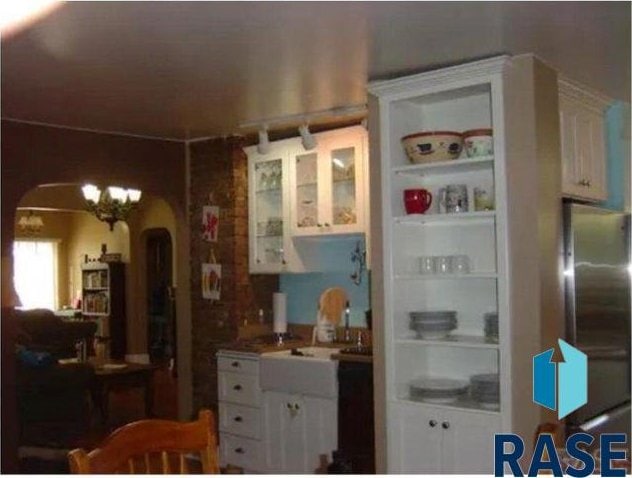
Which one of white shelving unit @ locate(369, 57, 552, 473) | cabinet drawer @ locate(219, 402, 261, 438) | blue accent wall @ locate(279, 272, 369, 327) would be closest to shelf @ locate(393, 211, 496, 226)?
white shelving unit @ locate(369, 57, 552, 473)

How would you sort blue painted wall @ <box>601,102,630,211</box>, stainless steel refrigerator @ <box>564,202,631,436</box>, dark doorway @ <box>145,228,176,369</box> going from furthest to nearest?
dark doorway @ <box>145,228,176,369</box>
blue painted wall @ <box>601,102,630,211</box>
stainless steel refrigerator @ <box>564,202,631,436</box>

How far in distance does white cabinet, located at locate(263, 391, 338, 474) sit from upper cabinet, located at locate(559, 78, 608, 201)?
1856 mm

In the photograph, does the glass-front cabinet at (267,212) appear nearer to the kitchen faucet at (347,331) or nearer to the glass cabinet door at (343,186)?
the glass cabinet door at (343,186)

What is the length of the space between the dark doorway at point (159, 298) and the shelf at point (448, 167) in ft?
20.5

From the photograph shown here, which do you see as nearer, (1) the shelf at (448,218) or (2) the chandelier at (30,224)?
(1) the shelf at (448,218)

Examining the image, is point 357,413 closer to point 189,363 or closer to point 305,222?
point 305,222

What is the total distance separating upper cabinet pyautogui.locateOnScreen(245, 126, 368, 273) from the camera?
4.69 metres

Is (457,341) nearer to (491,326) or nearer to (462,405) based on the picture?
(491,326)

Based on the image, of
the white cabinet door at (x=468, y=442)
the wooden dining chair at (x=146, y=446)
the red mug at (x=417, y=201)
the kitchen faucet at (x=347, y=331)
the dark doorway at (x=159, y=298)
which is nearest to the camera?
the wooden dining chair at (x=146, y=446)

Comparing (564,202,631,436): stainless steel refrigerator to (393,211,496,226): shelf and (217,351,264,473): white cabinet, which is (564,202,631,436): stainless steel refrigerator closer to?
(393,211,496,226): shelf

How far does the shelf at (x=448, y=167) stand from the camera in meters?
3.40

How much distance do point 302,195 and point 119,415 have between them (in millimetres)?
3448

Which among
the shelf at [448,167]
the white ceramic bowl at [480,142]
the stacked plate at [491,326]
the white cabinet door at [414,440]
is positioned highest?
the white ceramic bowl at [480,142]

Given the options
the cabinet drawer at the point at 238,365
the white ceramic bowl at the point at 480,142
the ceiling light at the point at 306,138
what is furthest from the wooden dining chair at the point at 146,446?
the ceiling light at the point at 306,138
